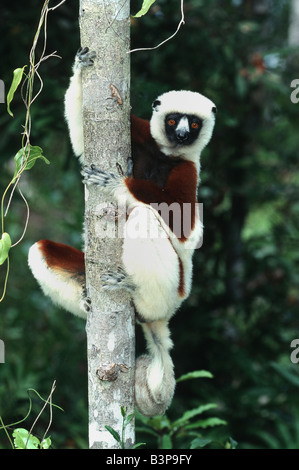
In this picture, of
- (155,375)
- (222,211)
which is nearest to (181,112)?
(155,375)

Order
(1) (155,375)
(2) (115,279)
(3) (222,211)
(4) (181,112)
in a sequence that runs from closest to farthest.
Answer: (2) (115,279)
(1) (155,375)
(4) (181,112)
(3) (222,211)

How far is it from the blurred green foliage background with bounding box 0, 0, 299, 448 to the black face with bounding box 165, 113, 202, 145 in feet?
2.87

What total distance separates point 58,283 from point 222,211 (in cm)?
255

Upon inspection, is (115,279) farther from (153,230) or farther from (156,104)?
(156,104)

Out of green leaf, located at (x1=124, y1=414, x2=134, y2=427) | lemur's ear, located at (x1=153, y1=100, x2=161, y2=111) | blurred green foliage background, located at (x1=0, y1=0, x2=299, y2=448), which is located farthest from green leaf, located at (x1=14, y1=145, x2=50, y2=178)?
blurred green foliage background, located at (x1=0, y1=0, x2=299, y2=448)

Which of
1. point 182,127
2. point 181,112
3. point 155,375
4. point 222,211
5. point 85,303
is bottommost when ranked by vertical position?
point 155,375

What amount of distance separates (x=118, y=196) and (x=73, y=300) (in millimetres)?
957

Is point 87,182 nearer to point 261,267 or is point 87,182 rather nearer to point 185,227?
point 185,227

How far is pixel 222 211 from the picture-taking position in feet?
18.8

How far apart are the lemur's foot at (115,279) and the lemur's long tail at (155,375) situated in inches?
23.4

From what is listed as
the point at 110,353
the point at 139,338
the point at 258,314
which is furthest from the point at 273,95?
the point at 110,353

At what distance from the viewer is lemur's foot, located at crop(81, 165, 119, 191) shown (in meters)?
2.91

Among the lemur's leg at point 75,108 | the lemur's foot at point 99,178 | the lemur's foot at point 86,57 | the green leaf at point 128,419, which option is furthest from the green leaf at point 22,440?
the lemur's foot at point 86,57

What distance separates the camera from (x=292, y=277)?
18.9 feet
